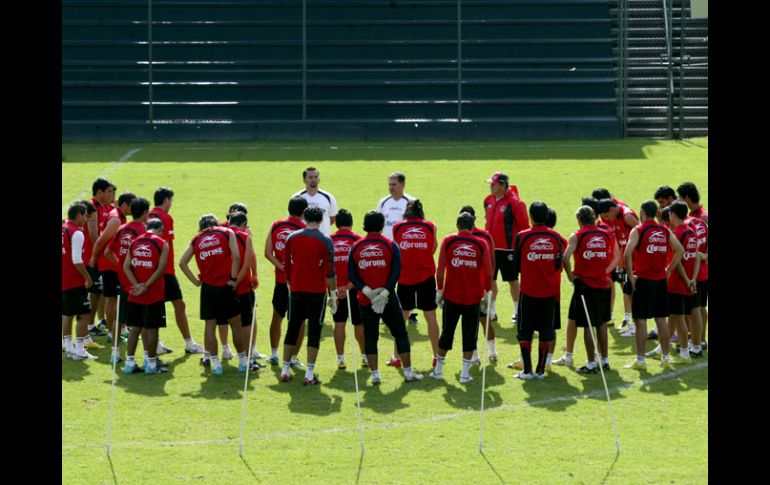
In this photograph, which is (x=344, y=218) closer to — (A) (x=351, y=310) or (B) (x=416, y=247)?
(B) (x=416, y=247)

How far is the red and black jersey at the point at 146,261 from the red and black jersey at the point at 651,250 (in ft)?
18.2

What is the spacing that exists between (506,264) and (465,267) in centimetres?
292

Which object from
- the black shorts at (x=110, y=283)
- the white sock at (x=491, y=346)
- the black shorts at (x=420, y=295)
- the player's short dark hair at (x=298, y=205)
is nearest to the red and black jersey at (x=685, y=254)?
the white sock at (x=491, y=346)

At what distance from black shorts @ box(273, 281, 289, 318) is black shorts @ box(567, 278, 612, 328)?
11.0ft

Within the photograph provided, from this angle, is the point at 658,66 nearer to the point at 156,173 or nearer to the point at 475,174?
the point at 475,174

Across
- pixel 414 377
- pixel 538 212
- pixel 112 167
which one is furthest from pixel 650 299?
pixel 112 167

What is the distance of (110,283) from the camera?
14.6 metres

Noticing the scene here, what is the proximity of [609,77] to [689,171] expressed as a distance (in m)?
6.98

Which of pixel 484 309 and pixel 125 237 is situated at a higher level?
pixel 125 237

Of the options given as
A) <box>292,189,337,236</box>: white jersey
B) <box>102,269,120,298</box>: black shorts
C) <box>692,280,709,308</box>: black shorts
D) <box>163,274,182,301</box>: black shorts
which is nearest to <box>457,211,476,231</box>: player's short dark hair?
<box>292,189,337,236</box>: white jersey

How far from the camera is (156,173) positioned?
2438cm
